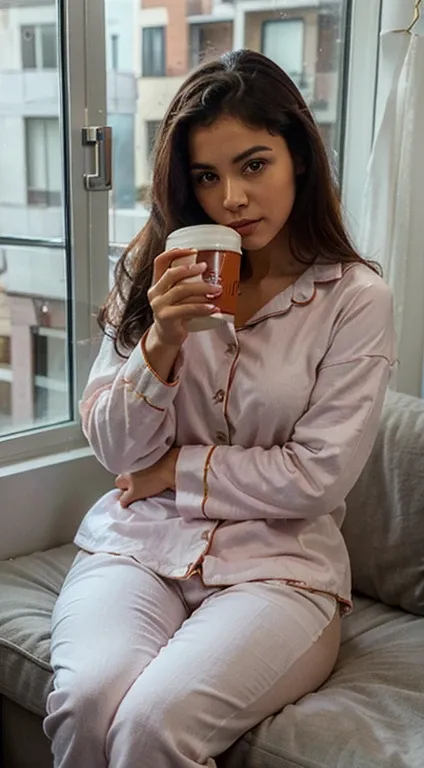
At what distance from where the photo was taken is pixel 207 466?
130cm

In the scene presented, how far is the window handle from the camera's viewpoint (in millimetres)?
1704

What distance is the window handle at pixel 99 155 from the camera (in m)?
1.70

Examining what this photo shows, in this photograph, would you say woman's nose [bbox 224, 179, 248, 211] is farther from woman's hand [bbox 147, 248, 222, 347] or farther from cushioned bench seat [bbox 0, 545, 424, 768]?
cushioned bench seat [bbox 0, 545, 424, 768]

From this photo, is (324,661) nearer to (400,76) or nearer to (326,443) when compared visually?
(326,443)

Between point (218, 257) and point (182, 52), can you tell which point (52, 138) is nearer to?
point (182, 52)

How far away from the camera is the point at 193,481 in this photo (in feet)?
4.32

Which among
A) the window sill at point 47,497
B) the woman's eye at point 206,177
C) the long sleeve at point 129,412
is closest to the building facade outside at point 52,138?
the window sill at point 47,497

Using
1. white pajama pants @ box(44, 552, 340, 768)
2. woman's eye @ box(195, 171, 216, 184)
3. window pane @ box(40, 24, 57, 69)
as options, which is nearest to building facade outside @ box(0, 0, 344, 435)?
window pane @ box(40, 24, 57, 69)

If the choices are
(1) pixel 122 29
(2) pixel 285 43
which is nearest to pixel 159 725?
(1) pixel 122 29

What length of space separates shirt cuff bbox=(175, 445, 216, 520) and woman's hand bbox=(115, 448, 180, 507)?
0.03m

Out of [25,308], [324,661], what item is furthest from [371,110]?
[324,661]

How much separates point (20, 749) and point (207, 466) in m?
0.56

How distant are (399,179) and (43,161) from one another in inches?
30.1

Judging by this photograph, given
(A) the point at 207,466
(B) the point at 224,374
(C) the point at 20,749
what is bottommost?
(C) the point at 20,749
